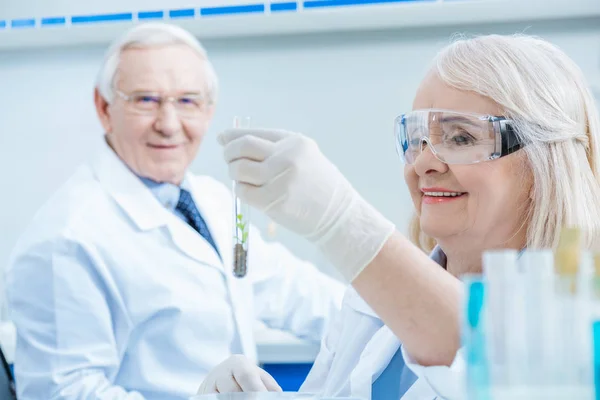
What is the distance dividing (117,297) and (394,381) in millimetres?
994

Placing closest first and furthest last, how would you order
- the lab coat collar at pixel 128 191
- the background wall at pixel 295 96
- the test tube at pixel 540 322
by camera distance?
the test tube at pixel 540 322 < the lab coat collar at pixel 128 191 < the background wall at pixel 295 96

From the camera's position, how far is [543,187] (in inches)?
53.2

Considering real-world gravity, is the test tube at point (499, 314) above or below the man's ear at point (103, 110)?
above

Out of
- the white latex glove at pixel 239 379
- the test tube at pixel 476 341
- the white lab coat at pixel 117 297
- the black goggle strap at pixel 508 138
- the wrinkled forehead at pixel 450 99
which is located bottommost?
the white lab coat at pixel 117 297

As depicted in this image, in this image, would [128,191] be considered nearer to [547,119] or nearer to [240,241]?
[240,241]

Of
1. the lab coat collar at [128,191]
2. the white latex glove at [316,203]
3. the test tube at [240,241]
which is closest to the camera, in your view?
the white latex glove at [316,203]

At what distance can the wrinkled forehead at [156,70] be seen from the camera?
2.47 m

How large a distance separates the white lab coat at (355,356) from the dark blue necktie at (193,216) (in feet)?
2.78

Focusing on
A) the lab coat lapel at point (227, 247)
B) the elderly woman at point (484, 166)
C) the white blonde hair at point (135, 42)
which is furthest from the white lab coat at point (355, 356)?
the white blonde hair at point (135, 42)

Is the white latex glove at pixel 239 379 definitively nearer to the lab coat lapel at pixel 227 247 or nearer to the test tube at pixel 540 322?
the test tube at pixel 540 322

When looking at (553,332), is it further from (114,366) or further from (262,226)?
(262,226)

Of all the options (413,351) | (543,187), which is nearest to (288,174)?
(413,351)

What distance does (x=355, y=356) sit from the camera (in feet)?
4.91

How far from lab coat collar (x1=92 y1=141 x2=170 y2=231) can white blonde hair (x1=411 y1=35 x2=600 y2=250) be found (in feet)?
3.88
